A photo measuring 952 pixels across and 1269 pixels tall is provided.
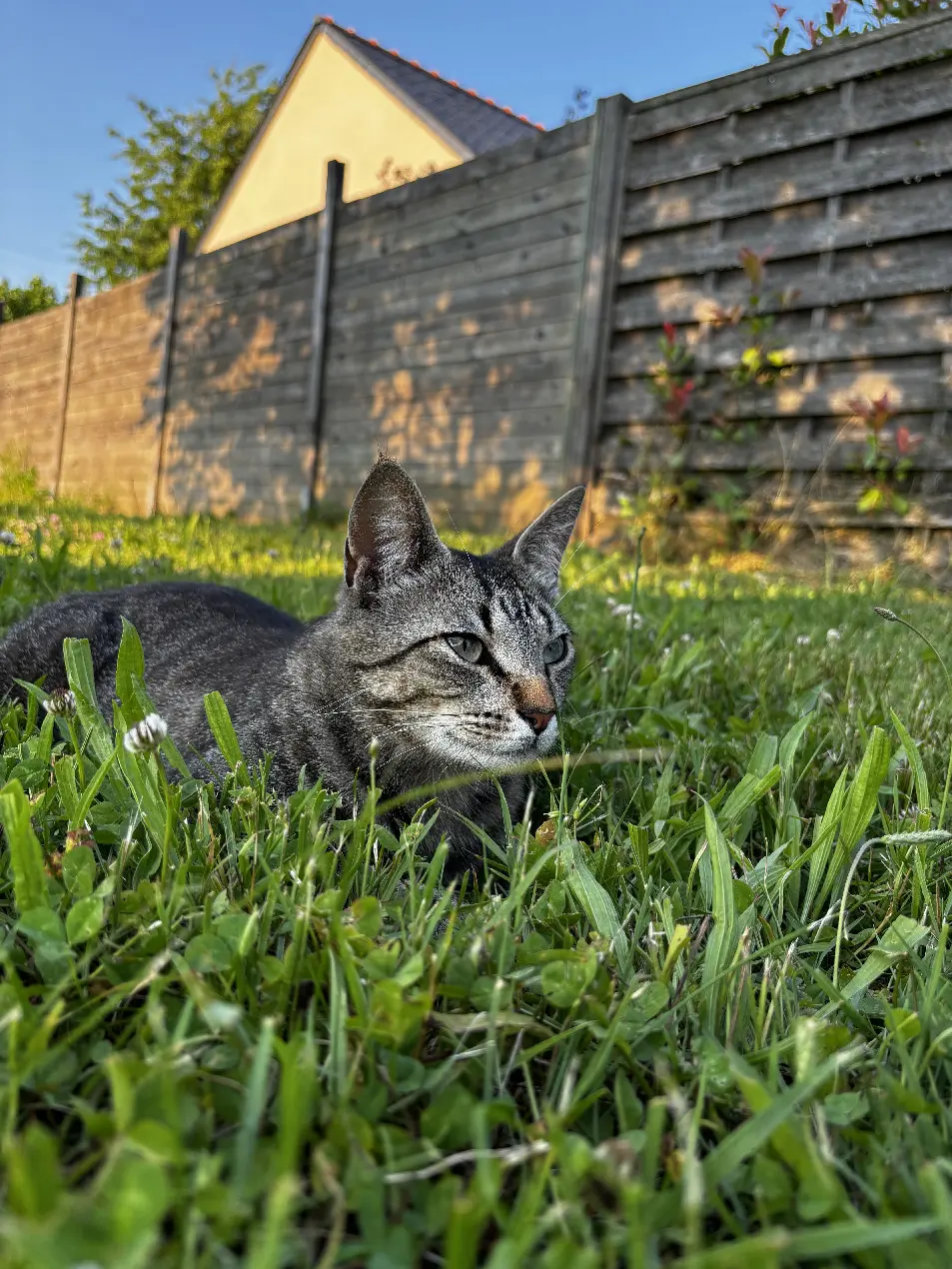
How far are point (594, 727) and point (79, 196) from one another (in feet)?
111

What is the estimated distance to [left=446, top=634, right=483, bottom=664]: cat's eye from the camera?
205 centimetres

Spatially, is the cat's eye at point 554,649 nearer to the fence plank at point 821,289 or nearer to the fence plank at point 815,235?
the fence plank at point 821,289

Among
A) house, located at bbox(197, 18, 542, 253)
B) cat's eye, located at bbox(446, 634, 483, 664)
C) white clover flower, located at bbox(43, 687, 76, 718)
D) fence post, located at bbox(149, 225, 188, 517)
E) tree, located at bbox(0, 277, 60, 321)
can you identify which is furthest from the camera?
tree, located at bbox(0, 277, 60, 321)

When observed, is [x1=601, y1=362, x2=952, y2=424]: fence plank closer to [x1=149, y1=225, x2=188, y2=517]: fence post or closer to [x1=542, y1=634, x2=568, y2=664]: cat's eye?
[x1=542, y1=634, x2=568, y2=664]: cat's eye

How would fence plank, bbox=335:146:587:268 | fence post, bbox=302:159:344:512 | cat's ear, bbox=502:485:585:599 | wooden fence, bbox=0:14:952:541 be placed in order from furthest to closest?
1. fence post, bbox=302:159:344:512
2. fence plank, bbox=335:146:587:268
3. wooden fence, bbox=0:14:952:541
4. cat's ear, bbox=502:485:585:599

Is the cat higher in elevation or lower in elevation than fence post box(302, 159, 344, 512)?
lower

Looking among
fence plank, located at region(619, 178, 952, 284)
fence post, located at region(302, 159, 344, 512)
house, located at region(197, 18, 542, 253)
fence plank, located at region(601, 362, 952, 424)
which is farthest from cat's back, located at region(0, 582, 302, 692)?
house, located at region(197, 18, 542, 253)

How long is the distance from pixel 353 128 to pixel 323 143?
1062mm

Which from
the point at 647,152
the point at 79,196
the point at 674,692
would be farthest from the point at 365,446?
the point at 79,196

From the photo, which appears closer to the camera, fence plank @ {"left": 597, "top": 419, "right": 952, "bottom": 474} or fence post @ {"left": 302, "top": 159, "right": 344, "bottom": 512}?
fence plank @ {"left": 597, "top": 419, "right": 952, "bottom": 474}

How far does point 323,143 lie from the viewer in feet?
61.6

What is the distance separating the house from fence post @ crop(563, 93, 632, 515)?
384 inches

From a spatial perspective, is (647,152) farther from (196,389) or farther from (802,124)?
(196,389)

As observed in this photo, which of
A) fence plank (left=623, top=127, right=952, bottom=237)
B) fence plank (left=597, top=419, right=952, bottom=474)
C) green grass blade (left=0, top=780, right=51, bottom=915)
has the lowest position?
green grass blade (left=0, top=780, right=51, bottom=915)
